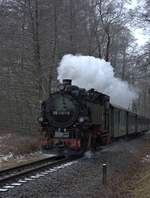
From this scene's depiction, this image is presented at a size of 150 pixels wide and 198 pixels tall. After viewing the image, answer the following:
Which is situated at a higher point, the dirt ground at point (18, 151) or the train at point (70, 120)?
the train at point (70, 120)

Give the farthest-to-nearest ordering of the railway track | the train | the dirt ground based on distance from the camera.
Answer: the train < the dirt ground < the railway track

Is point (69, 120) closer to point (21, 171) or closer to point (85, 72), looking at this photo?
point (85, 72)

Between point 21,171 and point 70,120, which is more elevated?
point 70,120

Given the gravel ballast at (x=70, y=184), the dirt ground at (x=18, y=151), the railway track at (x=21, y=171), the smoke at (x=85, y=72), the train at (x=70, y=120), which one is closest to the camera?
the gravel ballast at (x=70, y=184)

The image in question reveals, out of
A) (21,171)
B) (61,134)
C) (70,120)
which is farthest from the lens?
(70,120)

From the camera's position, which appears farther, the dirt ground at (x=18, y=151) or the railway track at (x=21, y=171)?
the dirt ground at (x=18, y=151)

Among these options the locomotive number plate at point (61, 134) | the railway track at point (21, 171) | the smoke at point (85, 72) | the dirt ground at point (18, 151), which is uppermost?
the smoke at point (85, 72)

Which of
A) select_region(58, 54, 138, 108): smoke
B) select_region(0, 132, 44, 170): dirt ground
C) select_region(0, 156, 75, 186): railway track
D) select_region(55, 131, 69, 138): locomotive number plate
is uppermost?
select_region(58, 54, 138, 108): smoke

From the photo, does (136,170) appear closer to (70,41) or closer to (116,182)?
(116,182)

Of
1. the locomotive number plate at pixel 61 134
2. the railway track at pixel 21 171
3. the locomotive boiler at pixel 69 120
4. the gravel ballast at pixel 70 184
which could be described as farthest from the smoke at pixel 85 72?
the gravel ballast at pixel 70 184

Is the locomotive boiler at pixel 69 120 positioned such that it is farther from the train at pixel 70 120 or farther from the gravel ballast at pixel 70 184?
the gravel ballast at pixel 70 184

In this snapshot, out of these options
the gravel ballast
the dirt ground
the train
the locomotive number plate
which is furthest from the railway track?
the dirt ground

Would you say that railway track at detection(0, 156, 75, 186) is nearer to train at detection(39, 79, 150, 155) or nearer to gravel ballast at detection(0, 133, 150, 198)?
gravel ballast at detection(0, 133, 150, 198)

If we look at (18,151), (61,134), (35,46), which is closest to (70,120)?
(61,134)
